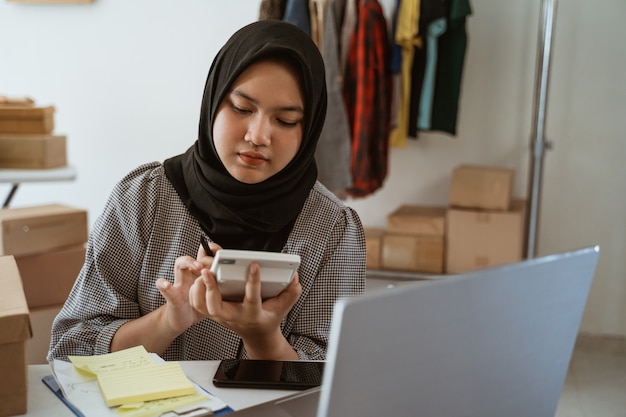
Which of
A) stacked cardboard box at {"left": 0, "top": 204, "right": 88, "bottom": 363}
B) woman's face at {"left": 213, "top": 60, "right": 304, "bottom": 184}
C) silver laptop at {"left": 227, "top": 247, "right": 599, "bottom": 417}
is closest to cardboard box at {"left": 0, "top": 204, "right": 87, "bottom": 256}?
stacked cardboard box at {"left": 0, "top": 204, "right": 88, "bottom": 363}

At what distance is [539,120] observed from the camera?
323cm

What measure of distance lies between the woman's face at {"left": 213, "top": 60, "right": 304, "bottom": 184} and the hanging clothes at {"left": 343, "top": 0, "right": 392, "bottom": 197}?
179 cm

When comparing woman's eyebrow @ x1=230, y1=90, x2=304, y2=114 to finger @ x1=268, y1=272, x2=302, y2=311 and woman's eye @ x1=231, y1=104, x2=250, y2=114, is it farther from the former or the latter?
finger @ x1=268, y1=272, x2=302, y2=311

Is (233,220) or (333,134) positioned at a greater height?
(333,134)

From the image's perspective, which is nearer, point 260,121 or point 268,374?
point 268,374

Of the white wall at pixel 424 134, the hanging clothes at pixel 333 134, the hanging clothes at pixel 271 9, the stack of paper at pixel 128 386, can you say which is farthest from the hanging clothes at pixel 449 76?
the stack of paper at pixel 128 386

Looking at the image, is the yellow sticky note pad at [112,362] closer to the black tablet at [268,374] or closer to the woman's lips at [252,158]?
the black tablet at [268,374]

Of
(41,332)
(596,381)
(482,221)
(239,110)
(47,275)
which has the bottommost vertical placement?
(596,381)

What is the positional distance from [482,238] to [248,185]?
6.57 feet

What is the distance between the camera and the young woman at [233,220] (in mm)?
1385

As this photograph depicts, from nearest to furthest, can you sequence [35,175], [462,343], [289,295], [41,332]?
[462,343], [289,295], [41,332], [35,175]

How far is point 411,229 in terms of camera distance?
338 centimetres

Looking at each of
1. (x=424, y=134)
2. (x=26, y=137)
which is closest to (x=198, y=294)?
(x=26, y=137)

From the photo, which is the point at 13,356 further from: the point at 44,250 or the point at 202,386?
the point at 44,250
